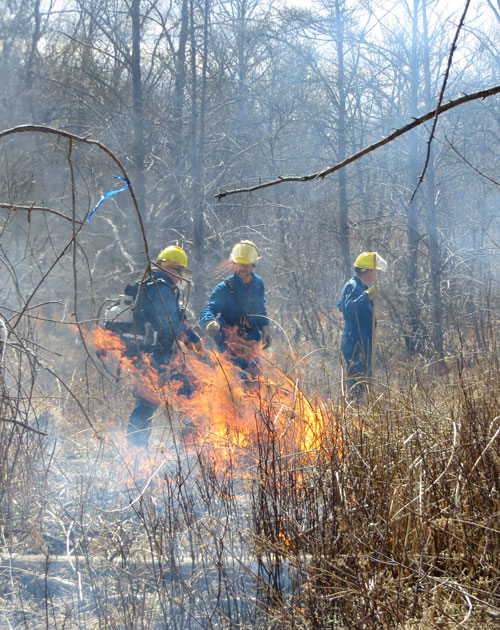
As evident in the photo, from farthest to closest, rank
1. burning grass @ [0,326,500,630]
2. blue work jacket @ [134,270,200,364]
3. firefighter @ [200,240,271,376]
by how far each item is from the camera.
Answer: firefighter @ [200,240,271,376]
blue work jacket @ [134,270,200,364]
burning grass @ [0,326,500,630]

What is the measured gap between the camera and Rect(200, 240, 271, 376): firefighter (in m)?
6.80

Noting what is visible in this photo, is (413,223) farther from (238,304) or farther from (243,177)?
(238,304)

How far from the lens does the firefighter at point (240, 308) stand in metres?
6.80

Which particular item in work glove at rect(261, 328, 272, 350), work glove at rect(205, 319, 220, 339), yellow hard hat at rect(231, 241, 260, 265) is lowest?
work glove at rect(261, 328, 272, 350)

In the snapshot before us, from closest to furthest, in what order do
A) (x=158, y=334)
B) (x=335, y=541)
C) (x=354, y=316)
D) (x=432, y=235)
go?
(x=335, y=541), (x=158, y=334), (x=354, y=316), (x=432, y=235)

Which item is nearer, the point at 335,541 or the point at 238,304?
the point at 335,541

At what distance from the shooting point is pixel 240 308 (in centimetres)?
685

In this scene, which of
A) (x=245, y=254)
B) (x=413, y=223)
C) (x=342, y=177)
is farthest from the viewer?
(x=342, y=177)

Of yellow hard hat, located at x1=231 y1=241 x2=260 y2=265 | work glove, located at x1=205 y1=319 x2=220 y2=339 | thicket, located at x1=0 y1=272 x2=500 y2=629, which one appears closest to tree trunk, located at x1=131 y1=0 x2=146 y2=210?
yellow hard hat, located at x1=231 y1=241 x2=260 y2=265

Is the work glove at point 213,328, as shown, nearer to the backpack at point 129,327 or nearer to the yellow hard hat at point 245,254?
the backpack at point 129,327

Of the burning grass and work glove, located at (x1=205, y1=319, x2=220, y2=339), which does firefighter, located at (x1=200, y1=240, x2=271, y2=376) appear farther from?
the burning grass

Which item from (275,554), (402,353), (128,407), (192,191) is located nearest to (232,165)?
(192,191)

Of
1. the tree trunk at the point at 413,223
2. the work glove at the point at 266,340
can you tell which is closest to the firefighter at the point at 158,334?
the work glove at the point at 266,340

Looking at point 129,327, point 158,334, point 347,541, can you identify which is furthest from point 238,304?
point 347,541
